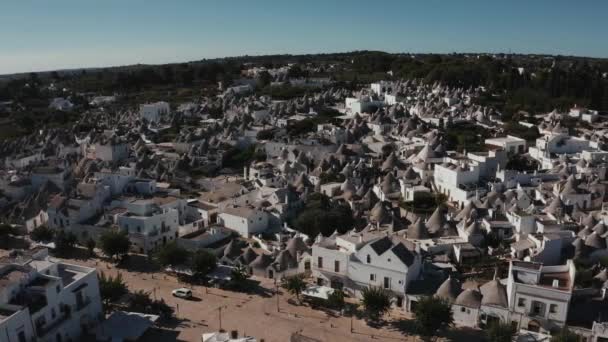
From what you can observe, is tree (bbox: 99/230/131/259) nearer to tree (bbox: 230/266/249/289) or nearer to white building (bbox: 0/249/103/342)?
white building (bbox: 0/249/103/342)

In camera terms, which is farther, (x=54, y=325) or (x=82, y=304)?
(x=82, y=304)

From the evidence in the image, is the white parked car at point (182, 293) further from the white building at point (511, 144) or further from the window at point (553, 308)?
the white building at point (511, 144)

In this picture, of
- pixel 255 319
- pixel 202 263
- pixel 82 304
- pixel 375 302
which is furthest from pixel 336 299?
pixel 82 304

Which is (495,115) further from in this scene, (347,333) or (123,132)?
(347,333)

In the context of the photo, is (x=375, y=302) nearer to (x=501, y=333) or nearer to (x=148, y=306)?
(x=501, y=333)

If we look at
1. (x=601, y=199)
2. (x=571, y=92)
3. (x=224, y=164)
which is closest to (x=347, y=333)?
(x=601, y=199)
